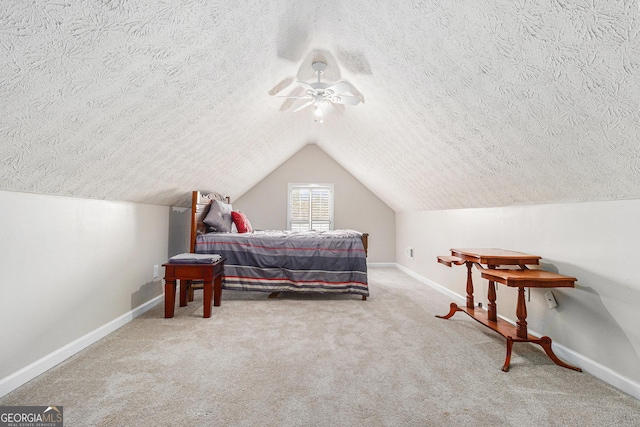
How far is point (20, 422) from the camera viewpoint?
4.28ft

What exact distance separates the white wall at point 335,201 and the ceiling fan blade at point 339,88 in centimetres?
311

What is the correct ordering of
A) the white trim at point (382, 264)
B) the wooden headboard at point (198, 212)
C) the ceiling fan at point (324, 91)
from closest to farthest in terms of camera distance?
the ceiling fan at point (324, 91) < the wooden headboard at point (198, 212) < the white trim at point (382, 264)

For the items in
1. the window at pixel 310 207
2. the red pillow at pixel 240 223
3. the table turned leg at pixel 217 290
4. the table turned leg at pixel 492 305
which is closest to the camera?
the table turned leg at pixel 492 305

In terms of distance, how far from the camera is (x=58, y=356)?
5.92 feet

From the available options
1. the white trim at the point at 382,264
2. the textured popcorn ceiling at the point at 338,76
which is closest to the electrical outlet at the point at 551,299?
the textured popcorn ceiling at the point at 338,76

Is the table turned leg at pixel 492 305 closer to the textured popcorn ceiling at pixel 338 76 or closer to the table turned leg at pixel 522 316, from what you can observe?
the table turned leg at pixel 522 316

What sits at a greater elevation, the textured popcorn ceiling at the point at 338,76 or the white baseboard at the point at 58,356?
the textured popcorn ceiling at the point at 338,76

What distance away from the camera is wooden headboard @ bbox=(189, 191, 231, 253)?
10.8 feet

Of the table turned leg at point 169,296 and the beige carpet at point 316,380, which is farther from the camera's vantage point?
the table turned leg at point 169,296

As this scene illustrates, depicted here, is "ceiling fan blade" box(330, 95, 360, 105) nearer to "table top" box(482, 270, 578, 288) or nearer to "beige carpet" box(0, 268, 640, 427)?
"table top" box(482, 270, 578, 288)

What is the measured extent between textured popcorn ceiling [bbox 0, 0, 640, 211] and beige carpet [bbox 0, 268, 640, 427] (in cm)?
115

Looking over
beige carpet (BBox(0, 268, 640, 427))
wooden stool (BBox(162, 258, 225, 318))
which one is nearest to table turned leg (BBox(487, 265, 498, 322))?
beige carpet (BBox(0, 268, 640, 427))

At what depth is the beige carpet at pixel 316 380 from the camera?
135cm

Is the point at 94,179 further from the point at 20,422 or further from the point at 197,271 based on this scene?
the point at 20,422
